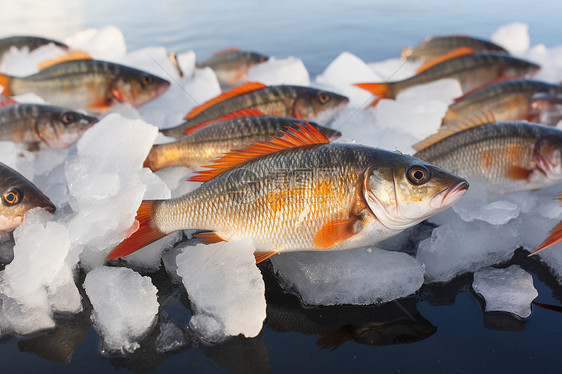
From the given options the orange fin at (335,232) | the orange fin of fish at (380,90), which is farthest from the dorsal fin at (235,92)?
the orange fin at (335,232)

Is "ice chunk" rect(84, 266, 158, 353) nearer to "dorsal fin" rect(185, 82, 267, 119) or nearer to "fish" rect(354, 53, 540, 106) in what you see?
"dorsal fin" rect(185, 82, 267, 119)

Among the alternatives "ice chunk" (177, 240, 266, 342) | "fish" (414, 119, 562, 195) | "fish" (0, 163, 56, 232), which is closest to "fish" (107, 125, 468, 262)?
"ice chunk" (177, 240, 266, 342)

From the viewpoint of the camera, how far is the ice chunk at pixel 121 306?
2051 mm

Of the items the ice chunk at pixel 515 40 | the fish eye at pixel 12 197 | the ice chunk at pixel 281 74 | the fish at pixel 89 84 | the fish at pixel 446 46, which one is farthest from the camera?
the ice chunk at pixel 515 40

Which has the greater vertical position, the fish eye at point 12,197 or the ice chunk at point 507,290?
the fish eye at point 12,197

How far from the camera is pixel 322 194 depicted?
222 centimetres

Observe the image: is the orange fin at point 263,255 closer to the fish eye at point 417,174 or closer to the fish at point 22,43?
the fish eye at point 417,174

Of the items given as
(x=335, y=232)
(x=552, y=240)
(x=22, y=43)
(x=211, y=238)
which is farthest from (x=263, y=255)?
(x=22, y=43)

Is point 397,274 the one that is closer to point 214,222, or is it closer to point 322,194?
point 322,194

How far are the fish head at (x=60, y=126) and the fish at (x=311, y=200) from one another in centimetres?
190

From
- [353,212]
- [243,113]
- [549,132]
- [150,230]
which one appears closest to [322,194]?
[353,212]

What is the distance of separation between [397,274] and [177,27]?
1205 centimetres

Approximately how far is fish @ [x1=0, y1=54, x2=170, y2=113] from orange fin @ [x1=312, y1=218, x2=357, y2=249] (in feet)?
10.8

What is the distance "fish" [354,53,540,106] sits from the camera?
489cm
